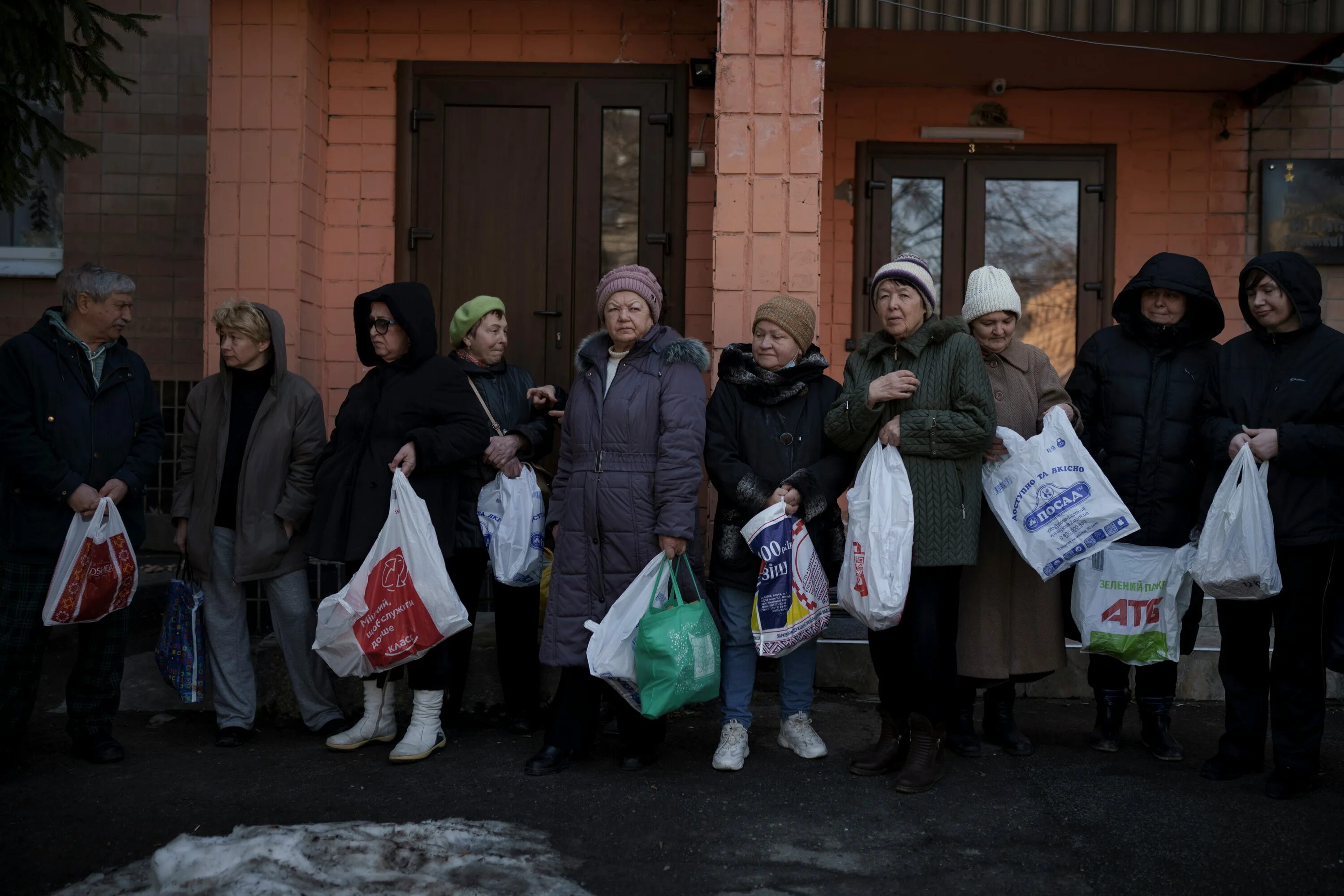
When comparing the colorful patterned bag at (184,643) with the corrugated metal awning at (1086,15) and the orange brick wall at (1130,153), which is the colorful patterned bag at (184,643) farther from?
the corrugated metal awning at (1086,15)

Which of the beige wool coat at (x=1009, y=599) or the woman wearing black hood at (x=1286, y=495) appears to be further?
the beige wool coat at (x=1009, y=599)

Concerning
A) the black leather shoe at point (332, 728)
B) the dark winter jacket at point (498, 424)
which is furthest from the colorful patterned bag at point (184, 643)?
the dark winter jacket at point (498, 424)

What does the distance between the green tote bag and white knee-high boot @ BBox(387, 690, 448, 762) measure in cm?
91

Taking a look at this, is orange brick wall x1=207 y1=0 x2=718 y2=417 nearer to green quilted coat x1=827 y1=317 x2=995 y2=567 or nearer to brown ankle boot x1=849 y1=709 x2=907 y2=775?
green quilted coat x1=827 y1=317 x2=995 y2=567

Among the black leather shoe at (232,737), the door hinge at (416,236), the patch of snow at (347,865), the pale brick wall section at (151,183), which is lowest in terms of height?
the black leather shoe at (232,737)

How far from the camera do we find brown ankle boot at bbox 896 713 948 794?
154 inches

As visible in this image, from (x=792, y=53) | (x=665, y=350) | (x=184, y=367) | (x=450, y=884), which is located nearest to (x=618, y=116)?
(x=792, y=53)

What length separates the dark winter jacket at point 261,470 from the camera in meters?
4.57

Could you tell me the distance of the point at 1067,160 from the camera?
6980 millimetres

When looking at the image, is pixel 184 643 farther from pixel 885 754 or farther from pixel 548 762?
pixel 885 754

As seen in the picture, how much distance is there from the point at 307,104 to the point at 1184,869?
535 cm

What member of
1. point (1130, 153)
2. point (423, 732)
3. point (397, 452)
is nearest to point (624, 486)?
point (397, 452)

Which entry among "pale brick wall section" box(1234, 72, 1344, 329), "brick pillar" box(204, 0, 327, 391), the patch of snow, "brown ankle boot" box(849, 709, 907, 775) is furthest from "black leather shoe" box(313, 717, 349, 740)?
"pale brick wall section" box(1234, 72, 1344, 329)

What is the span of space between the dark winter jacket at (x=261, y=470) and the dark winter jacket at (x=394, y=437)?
0.60 ft
